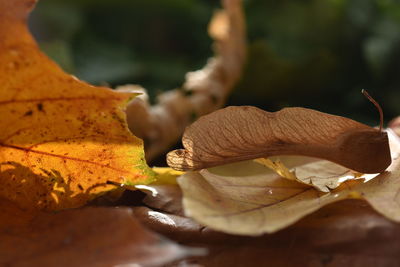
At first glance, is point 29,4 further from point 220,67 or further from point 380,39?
point 380,39

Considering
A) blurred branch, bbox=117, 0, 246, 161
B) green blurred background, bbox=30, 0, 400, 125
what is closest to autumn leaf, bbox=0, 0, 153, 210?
blurred branch, bbox=117, 0, 246, 161

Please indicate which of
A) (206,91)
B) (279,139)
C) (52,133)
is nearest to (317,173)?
(279,139)

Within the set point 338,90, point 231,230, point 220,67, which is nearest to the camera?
point 231,230

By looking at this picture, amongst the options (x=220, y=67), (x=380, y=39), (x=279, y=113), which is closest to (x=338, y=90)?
(x=380, y=39)

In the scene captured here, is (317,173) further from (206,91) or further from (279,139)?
(206,91)

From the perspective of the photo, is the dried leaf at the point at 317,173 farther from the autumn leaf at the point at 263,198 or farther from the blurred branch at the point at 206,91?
the blurred branch at the point at 206,91

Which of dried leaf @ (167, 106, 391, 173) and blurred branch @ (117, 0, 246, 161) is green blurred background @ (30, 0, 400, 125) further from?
dried leaf @ (167, 106, 391, 173)
